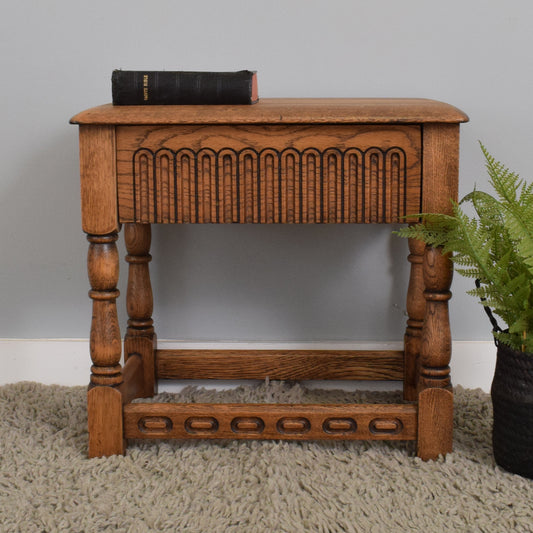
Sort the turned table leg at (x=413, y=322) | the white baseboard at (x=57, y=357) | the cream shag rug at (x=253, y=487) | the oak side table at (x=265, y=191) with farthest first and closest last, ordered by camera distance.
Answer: the white baseboard at (x=57, y=357) < the turned table leg at (x=413, y=322) < the oak side table at (x=265, y=191) < the cream shag rug at (x=253, y=487)

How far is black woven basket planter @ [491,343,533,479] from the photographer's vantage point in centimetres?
112

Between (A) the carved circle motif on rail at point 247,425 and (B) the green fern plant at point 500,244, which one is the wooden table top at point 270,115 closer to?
(B) the green fern plant at point 500,244

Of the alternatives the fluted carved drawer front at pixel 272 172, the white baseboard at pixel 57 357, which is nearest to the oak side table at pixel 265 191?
the fluted carved drawer front at pixel 272 172

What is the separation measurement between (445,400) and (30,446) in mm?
754

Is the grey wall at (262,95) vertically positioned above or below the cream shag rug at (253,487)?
above

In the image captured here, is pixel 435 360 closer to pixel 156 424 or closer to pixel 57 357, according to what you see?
pixel 156 424

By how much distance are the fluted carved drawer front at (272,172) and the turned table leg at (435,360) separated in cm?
12

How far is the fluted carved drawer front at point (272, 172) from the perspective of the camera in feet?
3.76

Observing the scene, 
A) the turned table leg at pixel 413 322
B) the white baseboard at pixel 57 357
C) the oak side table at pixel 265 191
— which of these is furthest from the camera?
the white baseboard at pixel 57 357

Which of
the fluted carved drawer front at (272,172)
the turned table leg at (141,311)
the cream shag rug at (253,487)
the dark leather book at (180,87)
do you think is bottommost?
the cream shag rug at (253,487)

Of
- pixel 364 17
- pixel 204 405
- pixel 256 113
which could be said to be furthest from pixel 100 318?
pixel 364 17

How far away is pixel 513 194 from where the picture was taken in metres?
1.12

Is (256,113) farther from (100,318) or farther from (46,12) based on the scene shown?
(46,12)

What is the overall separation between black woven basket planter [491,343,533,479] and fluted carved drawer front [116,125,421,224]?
31 cm
